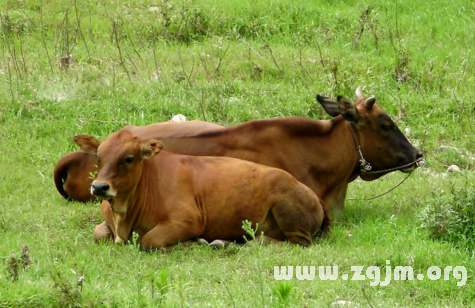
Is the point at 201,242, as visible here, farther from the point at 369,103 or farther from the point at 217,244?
the point at 369,103

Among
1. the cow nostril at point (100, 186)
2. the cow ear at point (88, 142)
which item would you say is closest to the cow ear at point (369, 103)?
the cow ear at point (88, 142)

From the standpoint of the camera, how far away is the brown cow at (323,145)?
8.56m

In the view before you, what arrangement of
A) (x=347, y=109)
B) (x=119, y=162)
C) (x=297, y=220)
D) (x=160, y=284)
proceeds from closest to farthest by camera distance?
(x=160, y=284) < (x=119, y=162) < (x=297, y=220) < (x=347, y=109)

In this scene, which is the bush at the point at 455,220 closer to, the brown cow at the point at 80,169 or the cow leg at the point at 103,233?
the brown cow at the point at 80,169

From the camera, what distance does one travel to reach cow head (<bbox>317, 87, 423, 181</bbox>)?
8.97 metres

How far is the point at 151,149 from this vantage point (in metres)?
7.52

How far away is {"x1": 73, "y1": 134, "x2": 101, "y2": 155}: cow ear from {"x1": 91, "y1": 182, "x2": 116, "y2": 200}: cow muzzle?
693 millimetres

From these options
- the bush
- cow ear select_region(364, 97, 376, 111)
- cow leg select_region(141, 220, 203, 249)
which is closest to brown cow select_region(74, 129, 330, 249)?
cow leg select_region(141, 220, 203, 249)

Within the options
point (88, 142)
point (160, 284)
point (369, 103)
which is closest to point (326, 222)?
point (369, 103)

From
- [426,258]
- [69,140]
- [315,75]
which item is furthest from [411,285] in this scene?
[315,75]

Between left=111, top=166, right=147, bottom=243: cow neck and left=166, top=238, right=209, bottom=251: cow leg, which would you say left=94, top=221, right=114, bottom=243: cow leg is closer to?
left=111, top=166, right=147, bottom=243: cow neck

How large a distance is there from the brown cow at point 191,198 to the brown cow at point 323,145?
59 centimetres

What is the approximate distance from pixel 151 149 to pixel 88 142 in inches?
23.4

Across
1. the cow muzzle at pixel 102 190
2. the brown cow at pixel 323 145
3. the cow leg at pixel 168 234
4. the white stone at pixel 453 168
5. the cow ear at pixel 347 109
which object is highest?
the cow ear at pixel 347 109
